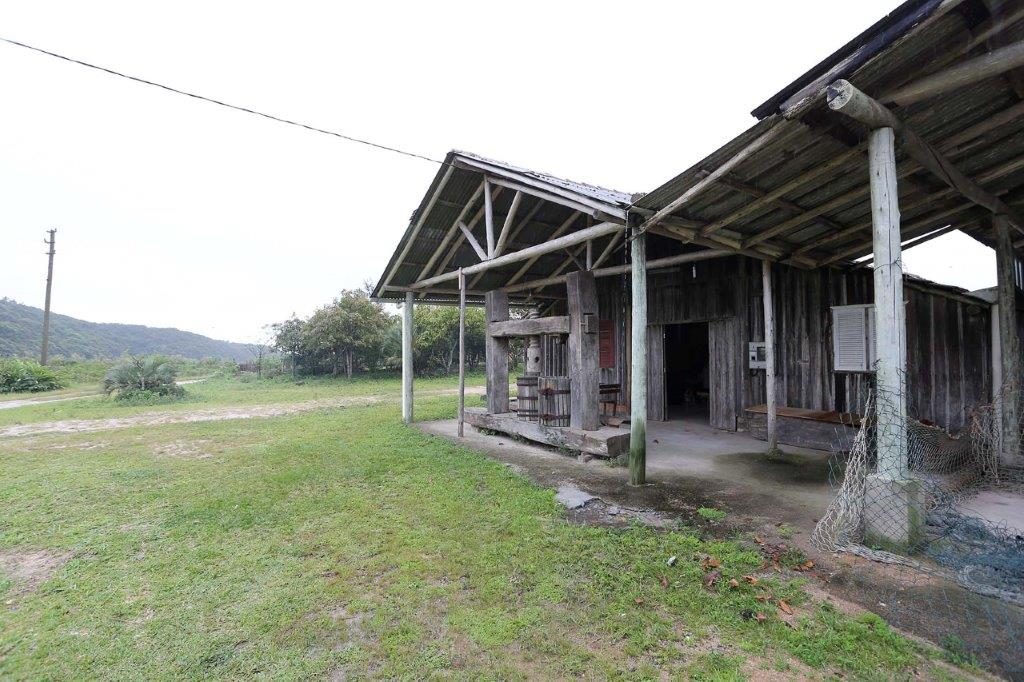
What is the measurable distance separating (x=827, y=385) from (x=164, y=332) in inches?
3271

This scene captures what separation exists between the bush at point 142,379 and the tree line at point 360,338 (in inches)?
256

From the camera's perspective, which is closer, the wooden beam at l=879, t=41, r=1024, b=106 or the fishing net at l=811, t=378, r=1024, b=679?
A: the fishing net at l=811, t=378, r=1024, b=679

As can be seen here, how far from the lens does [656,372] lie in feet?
30.0

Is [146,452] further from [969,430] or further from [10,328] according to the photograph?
[10,328]

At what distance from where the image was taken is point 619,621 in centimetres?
257

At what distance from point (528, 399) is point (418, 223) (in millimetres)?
3814

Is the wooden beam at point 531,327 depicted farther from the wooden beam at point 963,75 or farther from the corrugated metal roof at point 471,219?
the wooden beam at point 963,75

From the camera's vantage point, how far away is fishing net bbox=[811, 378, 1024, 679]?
2.38 m

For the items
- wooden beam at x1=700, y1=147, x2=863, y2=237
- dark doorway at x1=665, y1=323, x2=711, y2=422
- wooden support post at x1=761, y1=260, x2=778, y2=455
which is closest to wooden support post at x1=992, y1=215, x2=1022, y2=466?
wooden support post at x1=761, y1=260, x2=778, y2=455

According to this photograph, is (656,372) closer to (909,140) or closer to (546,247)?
(546,247)

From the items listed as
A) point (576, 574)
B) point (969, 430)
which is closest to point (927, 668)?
point (576, 574)

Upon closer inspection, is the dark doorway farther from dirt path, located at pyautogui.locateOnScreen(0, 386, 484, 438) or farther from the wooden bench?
dirt path, located at pyautogui.locateOnScreen(0, 386, 484, 438)

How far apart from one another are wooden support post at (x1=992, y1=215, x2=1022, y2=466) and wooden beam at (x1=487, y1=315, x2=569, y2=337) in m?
5.11

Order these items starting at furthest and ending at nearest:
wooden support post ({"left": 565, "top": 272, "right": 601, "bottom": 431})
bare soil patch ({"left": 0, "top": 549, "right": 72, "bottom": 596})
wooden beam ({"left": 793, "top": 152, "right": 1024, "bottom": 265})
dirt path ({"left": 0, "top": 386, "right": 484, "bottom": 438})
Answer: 1. dirt path ({"left": 0, "top": 386, "right": 484, "bottom": 438})
2. wooden support post ({"left": 565, "top": 272, "right": 601, "bottom": 431})
3. wooden beam ({"left": 793, "top": 152, "right": 1024, "bottom": 265})
4. bare soil patch ({"left": 0, "top": 549, "right": 72, "bottom": 596})
